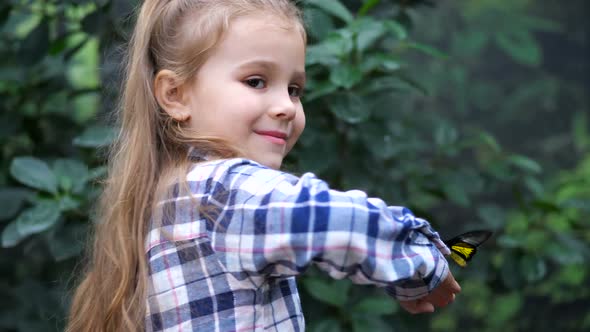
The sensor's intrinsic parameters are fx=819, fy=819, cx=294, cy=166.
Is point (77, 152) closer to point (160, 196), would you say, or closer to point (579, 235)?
point (160, 196)

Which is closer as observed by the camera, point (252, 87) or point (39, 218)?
point (252, 87)

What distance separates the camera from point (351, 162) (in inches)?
96.7

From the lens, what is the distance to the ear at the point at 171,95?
1.53 meters

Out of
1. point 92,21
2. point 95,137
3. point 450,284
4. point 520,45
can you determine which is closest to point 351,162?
point 95,137

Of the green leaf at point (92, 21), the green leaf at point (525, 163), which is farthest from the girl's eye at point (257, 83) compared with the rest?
the green leaf at point (525, 163)

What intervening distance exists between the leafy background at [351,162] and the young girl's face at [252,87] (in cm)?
66

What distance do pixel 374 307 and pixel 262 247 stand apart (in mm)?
1190

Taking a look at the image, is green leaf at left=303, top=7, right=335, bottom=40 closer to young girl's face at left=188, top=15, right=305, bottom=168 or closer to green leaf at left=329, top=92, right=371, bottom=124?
green leaf at left=329, top=92, right=371, bottom=124

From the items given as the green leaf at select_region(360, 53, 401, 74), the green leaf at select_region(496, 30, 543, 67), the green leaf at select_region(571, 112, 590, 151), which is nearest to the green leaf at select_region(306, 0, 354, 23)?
the green leaf at select_region(360, 53, 401, 74)

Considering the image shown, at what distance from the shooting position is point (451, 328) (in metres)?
4.24

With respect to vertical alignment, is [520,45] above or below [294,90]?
below

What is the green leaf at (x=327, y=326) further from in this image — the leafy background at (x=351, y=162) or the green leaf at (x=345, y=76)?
the green leaf at (x=345, y=76)

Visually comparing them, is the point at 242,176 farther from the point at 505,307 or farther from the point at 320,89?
the point at 505,307

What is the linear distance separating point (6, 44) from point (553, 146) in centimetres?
281
